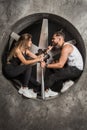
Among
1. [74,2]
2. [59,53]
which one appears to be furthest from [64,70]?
[74,2]

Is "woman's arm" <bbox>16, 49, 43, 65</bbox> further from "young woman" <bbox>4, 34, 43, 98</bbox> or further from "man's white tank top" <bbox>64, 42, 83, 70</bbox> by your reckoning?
"man's white tank top" <bbox>64, 42, 83, 70</bbox>

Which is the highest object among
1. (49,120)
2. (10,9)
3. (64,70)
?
(10,9)

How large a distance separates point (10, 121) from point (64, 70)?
1.21 metres

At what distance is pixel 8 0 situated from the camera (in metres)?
12.8

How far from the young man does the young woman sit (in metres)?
0.23

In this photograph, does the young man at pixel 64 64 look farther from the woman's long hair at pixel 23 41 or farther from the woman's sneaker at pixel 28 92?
the woman's long hair at pixel 23 41

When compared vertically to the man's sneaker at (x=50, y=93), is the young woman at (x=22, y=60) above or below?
above

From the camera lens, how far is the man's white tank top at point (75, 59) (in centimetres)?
1277

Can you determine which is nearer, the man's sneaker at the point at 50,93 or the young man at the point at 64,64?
the young man at the point at 64,64

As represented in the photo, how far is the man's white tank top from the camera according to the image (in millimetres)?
12773

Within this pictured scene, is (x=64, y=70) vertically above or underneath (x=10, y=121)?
above

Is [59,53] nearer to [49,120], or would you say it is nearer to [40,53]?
[40,53]

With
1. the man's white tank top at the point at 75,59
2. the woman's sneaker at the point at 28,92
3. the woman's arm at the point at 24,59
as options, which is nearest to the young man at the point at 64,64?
the man's white tank top at the point at 75,59

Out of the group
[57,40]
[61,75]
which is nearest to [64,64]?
[61,75]
